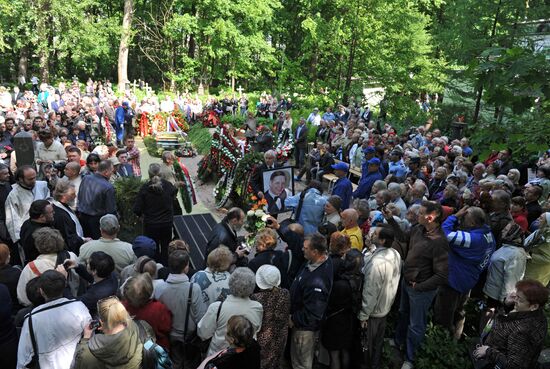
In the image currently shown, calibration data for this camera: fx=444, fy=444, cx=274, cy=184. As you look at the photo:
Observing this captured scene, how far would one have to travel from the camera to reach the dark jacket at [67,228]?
5.14 m

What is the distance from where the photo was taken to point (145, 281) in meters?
3.53

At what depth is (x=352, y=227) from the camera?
5355mm

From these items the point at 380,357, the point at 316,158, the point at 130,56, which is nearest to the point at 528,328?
the point at 380,357

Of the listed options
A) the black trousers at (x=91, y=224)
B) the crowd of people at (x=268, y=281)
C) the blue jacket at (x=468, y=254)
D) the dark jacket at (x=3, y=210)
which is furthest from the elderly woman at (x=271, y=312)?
the dark jacket at (x=3, y=210)

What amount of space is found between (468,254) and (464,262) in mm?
112

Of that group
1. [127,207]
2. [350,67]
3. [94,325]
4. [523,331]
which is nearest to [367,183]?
[127,207]

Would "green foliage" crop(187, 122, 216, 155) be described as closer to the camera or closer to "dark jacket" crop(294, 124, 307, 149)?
"dark jacket" crop(294, 124, 307, 149)

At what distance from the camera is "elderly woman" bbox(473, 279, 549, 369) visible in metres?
3.48

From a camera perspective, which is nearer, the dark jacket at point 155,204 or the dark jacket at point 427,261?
the dark jacket at point 427,261

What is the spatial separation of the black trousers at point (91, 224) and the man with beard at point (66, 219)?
2.51ft

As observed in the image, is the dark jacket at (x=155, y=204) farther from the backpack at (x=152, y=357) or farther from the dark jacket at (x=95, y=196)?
the backpack at (x=152, y=357)

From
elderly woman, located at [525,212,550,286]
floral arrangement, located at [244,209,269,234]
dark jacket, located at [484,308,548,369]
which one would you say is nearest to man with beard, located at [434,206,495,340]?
elderly woman, located at [525,212,550,286]

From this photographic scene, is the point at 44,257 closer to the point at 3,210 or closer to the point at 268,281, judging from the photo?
the point at 268,281

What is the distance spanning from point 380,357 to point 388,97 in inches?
654
